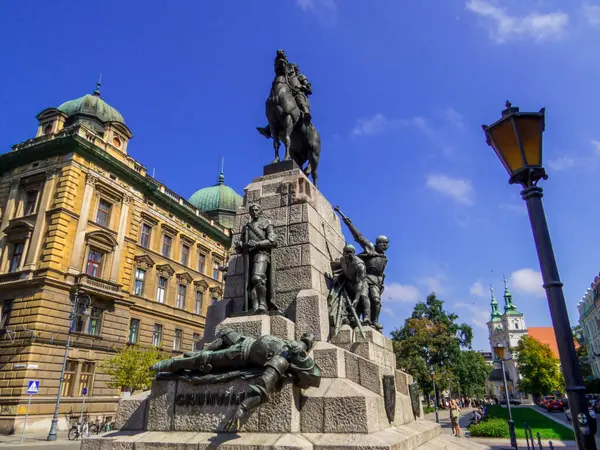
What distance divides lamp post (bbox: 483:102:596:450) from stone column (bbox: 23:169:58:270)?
3043cm

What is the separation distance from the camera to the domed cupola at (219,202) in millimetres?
53312

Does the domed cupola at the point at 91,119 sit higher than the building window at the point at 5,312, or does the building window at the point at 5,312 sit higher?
the domed cupola at the point at 91,119

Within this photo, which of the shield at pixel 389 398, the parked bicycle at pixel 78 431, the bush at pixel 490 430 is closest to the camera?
the shield at pixel 389 398

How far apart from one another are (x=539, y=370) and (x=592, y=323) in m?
17.6

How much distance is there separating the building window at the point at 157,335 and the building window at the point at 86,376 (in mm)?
6970

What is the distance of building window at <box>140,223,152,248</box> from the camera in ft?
120

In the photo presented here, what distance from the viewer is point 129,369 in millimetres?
27594

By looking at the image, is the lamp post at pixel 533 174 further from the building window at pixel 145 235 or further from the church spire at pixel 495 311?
the church spire at pixel 495 311

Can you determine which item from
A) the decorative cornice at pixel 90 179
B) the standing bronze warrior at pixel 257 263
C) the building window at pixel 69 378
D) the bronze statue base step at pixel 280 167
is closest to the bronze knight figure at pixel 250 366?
the standing bronze warrior at pixel 257 263

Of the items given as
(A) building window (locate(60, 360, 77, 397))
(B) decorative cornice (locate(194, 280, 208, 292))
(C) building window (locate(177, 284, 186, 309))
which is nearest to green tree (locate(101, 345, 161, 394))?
(A) building window (locate(60, 360, 77, 397))

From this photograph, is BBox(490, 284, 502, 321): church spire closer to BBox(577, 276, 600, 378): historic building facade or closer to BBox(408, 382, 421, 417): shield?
BBox(577, 276, 600, 378): historic building facade

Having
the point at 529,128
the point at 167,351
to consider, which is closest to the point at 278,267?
the point at 529,128

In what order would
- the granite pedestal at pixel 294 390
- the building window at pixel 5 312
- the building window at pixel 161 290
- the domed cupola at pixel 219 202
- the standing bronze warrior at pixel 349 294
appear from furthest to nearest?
the domed cupola at pixel 219 202 < the building window at pixel 161 290 < the building window at pixel 5 312 < the standing bronze warrior at pixel 349 294 < the granite pedestal at pixel 294 390

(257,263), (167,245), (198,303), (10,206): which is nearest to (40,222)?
(10,206)
